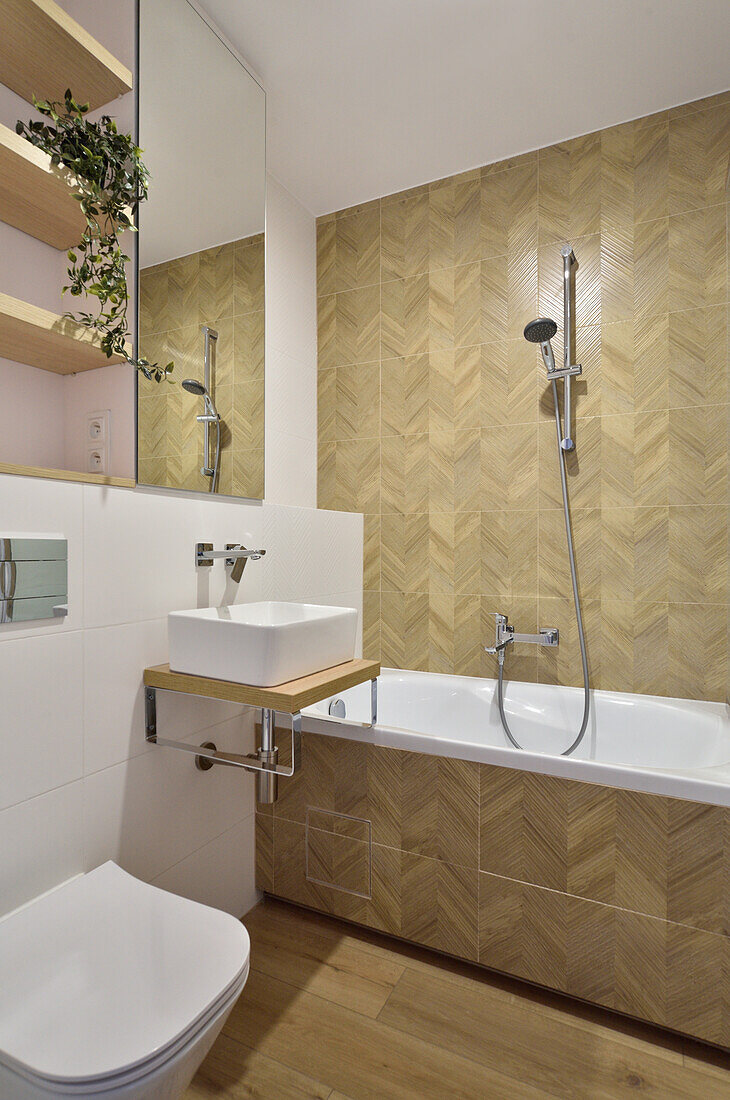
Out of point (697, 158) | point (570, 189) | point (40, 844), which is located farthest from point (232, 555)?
point (697, 158)

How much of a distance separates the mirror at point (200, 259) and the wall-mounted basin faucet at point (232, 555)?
0.19 meters

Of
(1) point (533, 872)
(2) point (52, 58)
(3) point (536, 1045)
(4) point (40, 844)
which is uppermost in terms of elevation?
(2) point (52, 58)

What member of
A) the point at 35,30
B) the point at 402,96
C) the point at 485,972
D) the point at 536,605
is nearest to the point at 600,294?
the point at 402,96

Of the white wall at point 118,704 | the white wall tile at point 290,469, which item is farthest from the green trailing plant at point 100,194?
the white wall tile at point 290,469

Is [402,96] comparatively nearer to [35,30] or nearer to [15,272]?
[35,30]

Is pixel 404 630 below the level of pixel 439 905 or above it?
above

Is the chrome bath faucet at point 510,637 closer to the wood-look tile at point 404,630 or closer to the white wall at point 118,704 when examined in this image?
the wood-look tile at point 404,630

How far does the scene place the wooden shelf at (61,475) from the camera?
1.24m

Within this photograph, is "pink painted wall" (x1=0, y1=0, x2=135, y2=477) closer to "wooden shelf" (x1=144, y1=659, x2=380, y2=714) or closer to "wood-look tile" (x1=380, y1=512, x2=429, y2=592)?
"wooden shelf" (x1=144, y1=659, x2=380, y2=714)

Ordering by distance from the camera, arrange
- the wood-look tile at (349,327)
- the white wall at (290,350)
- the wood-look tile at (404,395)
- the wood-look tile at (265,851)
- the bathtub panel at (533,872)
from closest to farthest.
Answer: the bathtub panel at (533,872) < the wood-look tile at (265,851) < the white wall at (290,350) < the wood-look tile at (404,395) < the wood-look tile at (349,327)

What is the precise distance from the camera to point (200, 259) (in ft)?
6.30

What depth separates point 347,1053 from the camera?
1.47m

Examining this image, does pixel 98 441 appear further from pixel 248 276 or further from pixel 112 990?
pixel 112 990

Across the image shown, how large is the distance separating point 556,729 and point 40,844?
1.76 m
